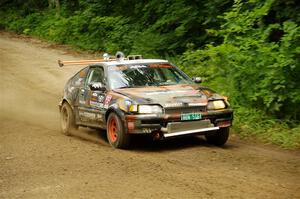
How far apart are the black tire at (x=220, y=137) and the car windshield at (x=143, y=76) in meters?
1.32

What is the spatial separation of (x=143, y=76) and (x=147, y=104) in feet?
4.49

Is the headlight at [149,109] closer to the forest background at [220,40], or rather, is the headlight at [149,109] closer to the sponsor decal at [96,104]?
the sponsor decal at [96,104]

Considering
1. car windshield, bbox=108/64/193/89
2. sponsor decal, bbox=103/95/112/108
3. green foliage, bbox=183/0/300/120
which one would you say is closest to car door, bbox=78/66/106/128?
sponsor decal, bbox=103/95/112/108

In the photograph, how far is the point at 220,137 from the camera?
31.0 feet

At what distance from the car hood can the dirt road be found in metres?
0.79

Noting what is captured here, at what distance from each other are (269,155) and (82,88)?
4.21 m

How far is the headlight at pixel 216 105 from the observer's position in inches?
361

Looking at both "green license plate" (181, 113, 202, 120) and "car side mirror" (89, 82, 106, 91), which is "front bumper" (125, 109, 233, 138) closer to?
"green license plate" (181, 113, 202, 120)

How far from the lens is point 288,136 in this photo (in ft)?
31.9

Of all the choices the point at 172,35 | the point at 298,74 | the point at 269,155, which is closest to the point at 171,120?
the point at 269,155

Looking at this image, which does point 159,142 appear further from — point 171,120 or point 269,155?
point 269,155

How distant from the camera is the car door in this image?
996 cm

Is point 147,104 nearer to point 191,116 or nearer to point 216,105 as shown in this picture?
point 191,116

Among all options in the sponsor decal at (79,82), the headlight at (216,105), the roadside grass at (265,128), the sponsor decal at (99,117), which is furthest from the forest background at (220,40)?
the sponsor decal at (79,82)
